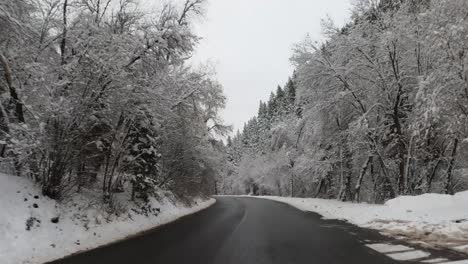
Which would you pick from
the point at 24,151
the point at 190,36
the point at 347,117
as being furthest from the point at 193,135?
the point at 24,151

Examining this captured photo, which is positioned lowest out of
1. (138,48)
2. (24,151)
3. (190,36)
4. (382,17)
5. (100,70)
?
(24,151)

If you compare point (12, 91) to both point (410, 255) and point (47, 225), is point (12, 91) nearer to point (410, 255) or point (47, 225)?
point (47, 225)

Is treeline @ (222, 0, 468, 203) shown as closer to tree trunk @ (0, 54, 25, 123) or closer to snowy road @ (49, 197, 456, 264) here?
snowy road @ (49, 197, 456, 264)

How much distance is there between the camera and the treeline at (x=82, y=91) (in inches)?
429

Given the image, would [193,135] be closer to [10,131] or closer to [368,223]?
[368,223]

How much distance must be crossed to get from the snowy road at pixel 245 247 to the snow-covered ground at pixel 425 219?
908 millimetres

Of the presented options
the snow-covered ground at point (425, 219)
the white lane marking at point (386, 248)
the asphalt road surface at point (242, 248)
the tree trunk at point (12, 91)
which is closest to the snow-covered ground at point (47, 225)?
the asphalt road surface at point (242, 248)

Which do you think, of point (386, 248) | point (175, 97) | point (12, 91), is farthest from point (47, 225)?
point (175, 97)

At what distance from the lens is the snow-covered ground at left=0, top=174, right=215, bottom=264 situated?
866 cm

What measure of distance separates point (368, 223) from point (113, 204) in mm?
9103

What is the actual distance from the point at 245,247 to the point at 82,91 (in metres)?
6.12

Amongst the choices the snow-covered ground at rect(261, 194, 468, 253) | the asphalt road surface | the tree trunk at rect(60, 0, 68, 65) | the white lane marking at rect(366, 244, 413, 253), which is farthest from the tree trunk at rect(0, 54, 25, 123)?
the snow-covered ground at rect(261, 194, 468, 253)

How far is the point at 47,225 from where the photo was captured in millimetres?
10133

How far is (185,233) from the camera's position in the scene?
45.3 feet
